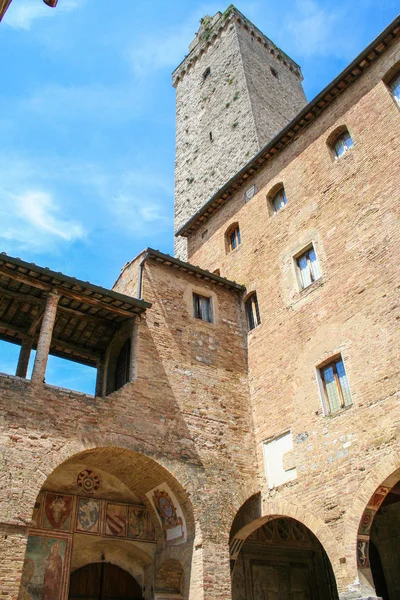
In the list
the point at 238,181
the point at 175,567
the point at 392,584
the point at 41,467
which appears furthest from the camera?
the point at 238,181

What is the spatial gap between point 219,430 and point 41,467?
14.0 feet

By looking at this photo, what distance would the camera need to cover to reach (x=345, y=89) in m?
13.8

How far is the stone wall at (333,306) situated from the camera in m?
9.98

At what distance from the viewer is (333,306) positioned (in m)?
11.8

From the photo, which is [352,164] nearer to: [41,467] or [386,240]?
[386,240]

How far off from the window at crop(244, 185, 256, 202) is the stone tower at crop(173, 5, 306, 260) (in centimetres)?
548

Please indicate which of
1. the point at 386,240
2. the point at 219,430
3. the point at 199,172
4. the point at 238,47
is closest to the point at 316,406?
the point at 219,430

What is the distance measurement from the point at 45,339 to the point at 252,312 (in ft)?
20.2

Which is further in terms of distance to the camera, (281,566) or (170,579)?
(281,566)

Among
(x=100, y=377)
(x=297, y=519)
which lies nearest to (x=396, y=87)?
(x=297, y=519)

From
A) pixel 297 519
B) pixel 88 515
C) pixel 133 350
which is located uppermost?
pixel 133 350

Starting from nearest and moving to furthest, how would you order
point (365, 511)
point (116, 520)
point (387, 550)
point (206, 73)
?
point (365, 511)
point (116, 520)
point (387, 550)
point (206, 73)

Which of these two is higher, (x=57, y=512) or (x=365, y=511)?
(x=57, y=512)

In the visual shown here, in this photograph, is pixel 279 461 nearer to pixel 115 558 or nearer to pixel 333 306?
pixel 333 306
